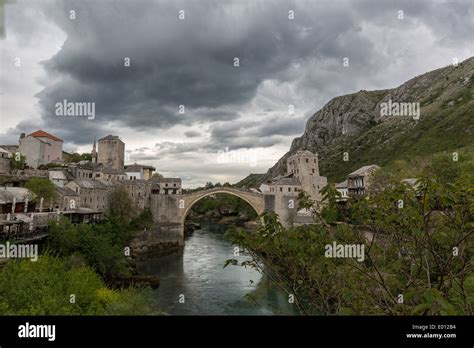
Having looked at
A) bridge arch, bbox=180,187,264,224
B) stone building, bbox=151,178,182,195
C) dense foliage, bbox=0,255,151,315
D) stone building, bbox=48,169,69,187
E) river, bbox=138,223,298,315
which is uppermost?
stone building, bbox=48,169,69,187

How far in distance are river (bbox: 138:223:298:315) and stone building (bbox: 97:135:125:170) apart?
1092 inches

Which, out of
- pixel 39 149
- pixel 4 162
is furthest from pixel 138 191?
pixel 39 149

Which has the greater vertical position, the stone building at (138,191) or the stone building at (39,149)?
the stone building at (39,149)

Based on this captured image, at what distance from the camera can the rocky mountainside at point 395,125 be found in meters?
60.8

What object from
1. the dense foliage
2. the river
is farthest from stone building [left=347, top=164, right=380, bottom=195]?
the dense foliage

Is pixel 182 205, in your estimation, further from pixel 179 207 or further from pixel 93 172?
→ pixel 93 172

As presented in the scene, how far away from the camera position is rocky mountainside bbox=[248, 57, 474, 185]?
2395 inches

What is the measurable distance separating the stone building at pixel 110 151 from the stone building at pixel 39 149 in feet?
24.8

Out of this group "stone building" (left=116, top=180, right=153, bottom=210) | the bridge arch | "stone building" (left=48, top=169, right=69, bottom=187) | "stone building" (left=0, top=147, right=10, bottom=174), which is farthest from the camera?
the bridge arch

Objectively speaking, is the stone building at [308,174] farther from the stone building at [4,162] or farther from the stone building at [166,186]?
the stone building at [4,162]

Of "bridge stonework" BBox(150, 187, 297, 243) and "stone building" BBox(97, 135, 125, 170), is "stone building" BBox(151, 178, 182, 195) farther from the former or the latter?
"stone building" BBox(97, 135, 125, 170)

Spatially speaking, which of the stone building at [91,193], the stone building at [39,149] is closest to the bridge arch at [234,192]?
the stone building at [91,193]

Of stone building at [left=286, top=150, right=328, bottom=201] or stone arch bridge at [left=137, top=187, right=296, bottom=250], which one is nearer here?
stone arch bridge at [left=137, top=187, right=296, bottom=250]
